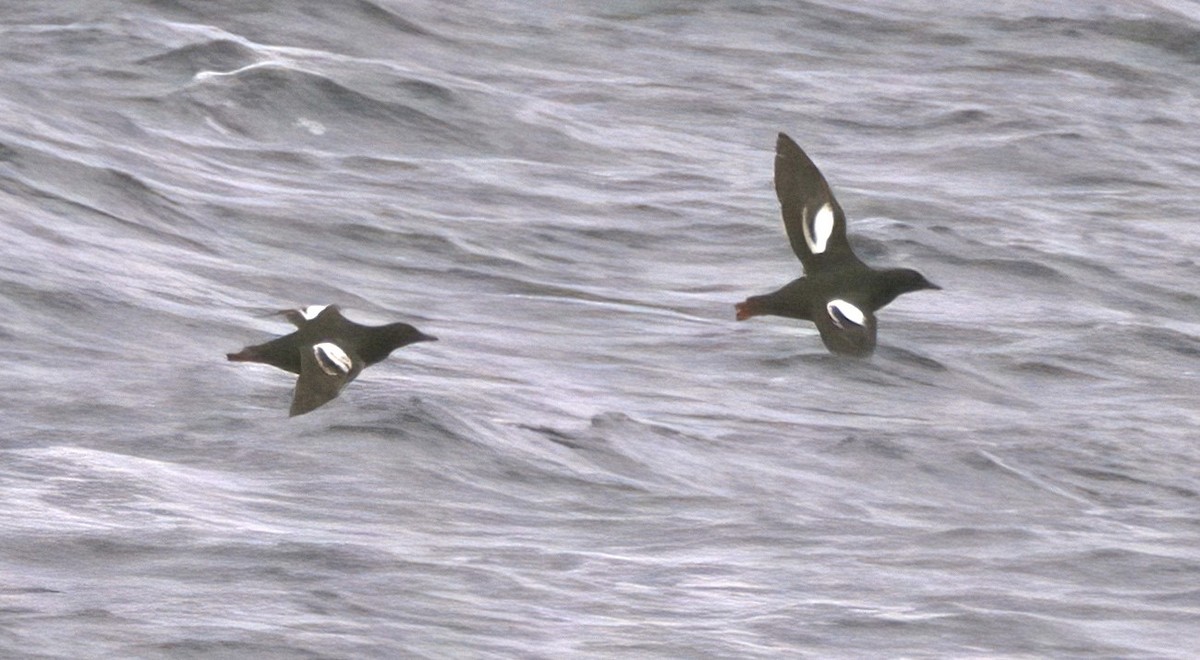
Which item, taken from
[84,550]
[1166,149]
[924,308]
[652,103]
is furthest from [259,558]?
[1166,149]

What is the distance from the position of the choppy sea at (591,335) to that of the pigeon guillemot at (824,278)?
0.84 metres

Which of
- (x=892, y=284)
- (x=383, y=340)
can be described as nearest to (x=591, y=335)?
(x=892, y=284)

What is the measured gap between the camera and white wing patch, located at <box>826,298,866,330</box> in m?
7.78

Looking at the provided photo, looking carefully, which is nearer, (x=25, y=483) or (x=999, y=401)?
(x=25, y=483)

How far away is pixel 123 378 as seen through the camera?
32.8ft

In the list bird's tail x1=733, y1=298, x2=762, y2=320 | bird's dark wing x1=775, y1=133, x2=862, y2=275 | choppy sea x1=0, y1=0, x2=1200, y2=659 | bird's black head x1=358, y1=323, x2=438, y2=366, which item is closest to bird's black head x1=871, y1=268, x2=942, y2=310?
bird's dark wing x1=775, y1=133, x2=862, y2=275

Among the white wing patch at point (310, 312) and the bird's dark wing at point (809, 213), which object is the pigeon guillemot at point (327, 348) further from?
the bird's dark wing at point (809, 213)

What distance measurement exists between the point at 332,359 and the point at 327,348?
109 mm

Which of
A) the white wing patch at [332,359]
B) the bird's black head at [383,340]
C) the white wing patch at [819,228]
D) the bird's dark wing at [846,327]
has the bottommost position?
the bird's black head at [383,340]

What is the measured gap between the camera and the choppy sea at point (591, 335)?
7.79 m

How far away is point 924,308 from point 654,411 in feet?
8.88

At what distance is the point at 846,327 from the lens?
771 cm

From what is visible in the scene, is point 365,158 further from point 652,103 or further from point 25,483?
point 25,483

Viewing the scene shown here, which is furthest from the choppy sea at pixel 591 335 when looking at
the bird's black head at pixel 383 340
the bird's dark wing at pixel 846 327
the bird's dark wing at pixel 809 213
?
the bird's dark wing at pixel 809 213
